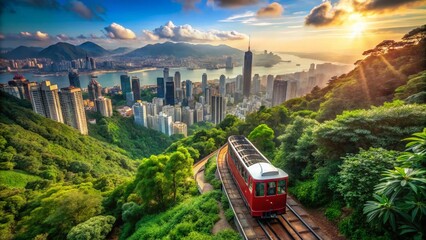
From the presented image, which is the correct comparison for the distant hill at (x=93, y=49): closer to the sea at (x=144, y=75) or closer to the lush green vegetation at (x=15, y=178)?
the sea at (x=144, y=75)

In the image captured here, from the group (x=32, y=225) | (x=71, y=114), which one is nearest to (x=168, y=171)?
(x=32, y=225)

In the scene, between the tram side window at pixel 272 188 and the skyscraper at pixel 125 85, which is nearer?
the tram side window at pixel 272 188

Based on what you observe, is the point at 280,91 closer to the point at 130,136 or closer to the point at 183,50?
the point at 130,136

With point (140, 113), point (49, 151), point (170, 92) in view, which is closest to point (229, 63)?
point (170, 92)

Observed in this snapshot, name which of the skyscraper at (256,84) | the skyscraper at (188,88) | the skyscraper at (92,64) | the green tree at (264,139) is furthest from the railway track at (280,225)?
the skyscraper at (92,64)

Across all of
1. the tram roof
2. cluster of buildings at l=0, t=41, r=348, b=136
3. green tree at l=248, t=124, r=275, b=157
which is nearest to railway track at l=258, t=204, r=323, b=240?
the tram roof

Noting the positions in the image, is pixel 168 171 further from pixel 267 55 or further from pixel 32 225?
pixel 267 55

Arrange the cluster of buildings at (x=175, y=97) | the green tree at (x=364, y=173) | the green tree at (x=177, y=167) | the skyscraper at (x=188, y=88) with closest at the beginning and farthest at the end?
1. the green tree at (x=364, y=173)
2. the green tree at (x=177, y=167)
3. the cluster of buildings at (x=175, y=97)
4. the skyscraper at (x=188, y=88)
